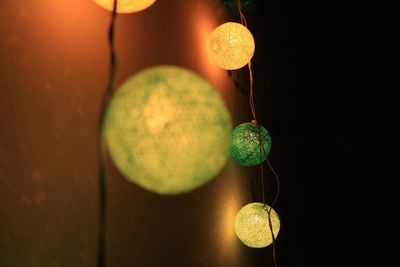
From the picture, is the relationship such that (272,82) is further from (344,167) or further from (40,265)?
(40,265)

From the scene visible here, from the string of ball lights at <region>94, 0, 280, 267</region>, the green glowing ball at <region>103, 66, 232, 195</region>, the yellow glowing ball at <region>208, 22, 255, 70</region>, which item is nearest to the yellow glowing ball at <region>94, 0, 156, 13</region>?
the string of ball lights at <region>94, 0, 280, 267</region>

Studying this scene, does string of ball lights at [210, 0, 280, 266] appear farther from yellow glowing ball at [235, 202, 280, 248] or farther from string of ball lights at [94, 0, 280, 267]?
string of ball lights at [94, 0, 280, 267]

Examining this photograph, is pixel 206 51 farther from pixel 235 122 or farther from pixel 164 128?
pixel 164 128

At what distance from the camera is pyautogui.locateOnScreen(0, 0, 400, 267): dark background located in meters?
0.69

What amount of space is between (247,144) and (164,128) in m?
0.65

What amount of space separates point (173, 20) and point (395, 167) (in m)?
2.11

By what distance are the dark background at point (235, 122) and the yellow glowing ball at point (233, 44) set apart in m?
0.15

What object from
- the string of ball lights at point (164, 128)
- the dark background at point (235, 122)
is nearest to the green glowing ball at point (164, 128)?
the string of ball lights at point (164, 128)

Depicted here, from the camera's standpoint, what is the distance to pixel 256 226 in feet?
3.87

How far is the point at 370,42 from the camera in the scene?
256cm

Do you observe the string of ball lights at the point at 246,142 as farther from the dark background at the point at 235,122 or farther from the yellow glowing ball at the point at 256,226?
the dark background at the point at 235,122

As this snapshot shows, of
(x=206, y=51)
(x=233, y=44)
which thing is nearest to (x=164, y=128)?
(x=233, y=44)

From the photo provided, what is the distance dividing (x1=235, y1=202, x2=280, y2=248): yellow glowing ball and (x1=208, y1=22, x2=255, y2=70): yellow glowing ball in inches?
21.5

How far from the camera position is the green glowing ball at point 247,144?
4.12 feet
